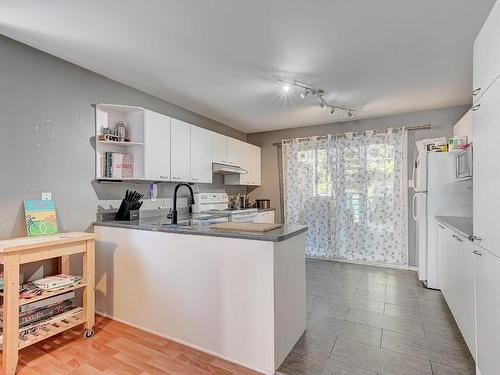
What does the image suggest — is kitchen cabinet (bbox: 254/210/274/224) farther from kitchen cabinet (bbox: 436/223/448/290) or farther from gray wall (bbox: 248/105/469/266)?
kitchen cabinet (bbox: 436/223/448/290)

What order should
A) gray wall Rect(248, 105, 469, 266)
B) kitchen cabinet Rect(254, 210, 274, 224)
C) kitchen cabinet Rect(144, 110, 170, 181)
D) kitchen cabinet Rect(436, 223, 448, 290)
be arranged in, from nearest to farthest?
1. kitchen cabinet Rect(436, 223, 448, 290)
2. kitchen cabinet Rect(144, 110, 170, 181)
3. gray wall Rect(248, 105, 469, 266)
4. kitchen cabinet Rect(254, 210, 274, 224)

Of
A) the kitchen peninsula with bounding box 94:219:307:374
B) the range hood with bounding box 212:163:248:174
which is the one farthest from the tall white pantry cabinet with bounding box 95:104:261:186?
the kitchen peninsula with bounding box 94:219:307:374

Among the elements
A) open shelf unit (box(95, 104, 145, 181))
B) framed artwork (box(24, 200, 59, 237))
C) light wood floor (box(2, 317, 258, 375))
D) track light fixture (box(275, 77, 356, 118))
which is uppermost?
track light fixture (box(275, 77, 356, 118))

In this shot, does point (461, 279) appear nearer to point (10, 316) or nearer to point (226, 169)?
point (226, 169)

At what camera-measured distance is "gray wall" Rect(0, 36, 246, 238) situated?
2078 mm

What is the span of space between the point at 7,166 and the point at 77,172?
518 mm

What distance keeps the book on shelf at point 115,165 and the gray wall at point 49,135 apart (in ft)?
0.38

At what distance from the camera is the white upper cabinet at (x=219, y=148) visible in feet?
12.9

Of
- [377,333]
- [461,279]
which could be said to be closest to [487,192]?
[461,279]

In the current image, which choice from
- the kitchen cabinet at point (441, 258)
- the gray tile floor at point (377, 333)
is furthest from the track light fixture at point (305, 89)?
the gray tile floor at point (377, 333)

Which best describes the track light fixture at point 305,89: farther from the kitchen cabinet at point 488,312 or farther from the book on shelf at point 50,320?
the book on shelf at point 50,320

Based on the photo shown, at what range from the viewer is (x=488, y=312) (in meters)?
1.41

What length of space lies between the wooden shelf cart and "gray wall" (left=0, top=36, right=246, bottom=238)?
41cm

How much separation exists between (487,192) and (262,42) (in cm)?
181
